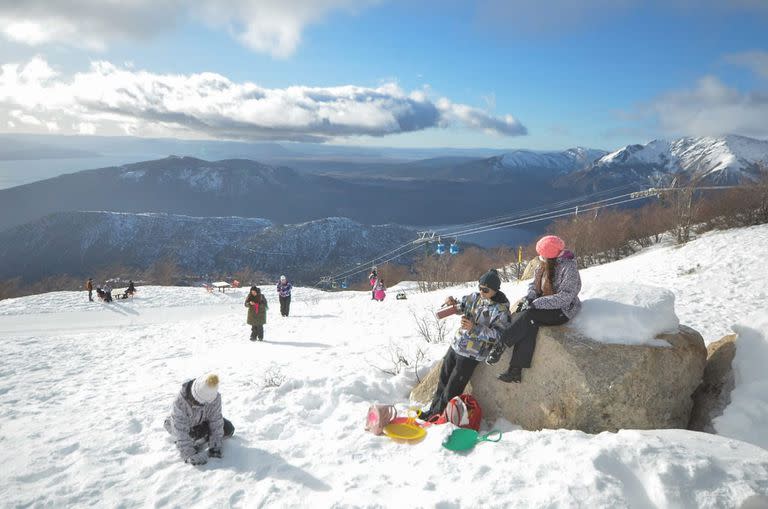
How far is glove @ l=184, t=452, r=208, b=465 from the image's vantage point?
5297 mm

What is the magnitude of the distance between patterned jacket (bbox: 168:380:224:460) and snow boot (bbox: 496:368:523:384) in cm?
392

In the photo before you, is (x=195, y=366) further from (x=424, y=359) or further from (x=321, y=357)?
(x=424, y=359)

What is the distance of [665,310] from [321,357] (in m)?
7.06

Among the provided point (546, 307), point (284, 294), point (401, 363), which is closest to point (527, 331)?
point (546, 307)

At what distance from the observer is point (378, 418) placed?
573 centimetres

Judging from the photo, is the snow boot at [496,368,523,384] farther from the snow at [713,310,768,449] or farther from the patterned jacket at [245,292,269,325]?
the patterned jacket at [245,292,269,325]

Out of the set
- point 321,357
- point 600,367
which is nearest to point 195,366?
point 321,357

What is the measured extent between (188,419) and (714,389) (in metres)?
6.99

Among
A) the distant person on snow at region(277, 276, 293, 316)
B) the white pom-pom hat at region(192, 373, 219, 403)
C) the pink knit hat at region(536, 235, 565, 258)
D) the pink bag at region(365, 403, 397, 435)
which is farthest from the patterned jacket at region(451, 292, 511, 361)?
the distant person on snow at region(277, 276, 293, 316)

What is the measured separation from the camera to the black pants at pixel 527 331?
18.3 ft

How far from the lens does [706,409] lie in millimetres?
5430

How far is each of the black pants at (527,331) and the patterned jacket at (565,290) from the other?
0.10 m

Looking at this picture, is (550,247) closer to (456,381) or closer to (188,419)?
(456,381)

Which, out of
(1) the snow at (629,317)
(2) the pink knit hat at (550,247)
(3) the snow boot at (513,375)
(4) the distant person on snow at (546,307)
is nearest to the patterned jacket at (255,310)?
(4) the distant person on snow at (546,307)
